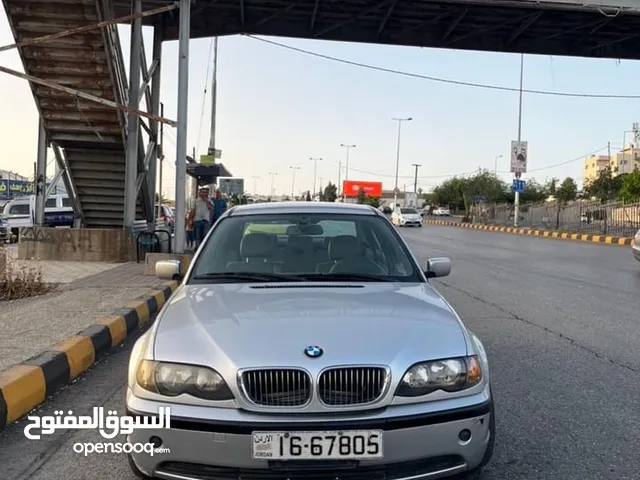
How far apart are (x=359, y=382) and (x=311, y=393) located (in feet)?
0.68

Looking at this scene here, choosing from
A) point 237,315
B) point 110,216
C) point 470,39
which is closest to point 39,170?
point 110,216

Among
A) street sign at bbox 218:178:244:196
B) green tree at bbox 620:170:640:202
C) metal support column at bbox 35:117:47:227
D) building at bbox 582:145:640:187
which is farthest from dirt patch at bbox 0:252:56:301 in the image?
building at bbox 582:145:640:187

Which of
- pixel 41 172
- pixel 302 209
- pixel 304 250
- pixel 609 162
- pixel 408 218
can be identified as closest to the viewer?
pixel 304 250

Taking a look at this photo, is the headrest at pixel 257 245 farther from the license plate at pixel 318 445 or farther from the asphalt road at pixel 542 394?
the license plate at pixel 318 445

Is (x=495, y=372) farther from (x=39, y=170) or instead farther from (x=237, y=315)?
(x=39, y=170)

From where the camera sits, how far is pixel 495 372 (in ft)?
16.6

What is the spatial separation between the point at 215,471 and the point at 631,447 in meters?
2.42

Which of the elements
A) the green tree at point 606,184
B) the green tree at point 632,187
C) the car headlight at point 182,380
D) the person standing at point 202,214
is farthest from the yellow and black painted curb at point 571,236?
the green tree at point 606,184

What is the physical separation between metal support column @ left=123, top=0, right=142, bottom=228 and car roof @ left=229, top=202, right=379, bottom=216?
8.48 metres

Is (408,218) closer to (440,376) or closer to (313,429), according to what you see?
(440,376)

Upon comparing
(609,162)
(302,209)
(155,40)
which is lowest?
(302,209)

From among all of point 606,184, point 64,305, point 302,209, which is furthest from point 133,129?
point 606,184

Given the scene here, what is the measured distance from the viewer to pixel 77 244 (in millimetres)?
12750

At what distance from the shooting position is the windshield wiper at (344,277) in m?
3.83
